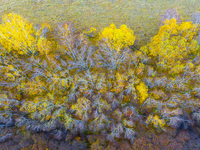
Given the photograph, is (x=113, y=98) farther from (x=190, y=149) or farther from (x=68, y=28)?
(x=68, y=28)

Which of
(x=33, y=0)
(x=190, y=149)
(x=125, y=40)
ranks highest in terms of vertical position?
(x=33, y=0)

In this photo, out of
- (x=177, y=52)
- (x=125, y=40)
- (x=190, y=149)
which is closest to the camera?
(x=190, y=149)

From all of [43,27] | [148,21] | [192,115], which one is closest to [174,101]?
[192,115]

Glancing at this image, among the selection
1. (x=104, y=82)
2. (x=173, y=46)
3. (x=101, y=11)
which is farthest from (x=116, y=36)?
(x=101, y=11)

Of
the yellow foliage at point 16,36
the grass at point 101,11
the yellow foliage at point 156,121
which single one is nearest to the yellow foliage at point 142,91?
the yellow foliage at point 156,121

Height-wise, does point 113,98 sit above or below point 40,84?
below

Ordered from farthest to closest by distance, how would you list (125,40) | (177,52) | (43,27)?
(43,27) → (125,40) → (177,52)

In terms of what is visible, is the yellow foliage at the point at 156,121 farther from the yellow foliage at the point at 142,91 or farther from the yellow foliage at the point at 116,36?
the yellow foliage at the point at 116,36
